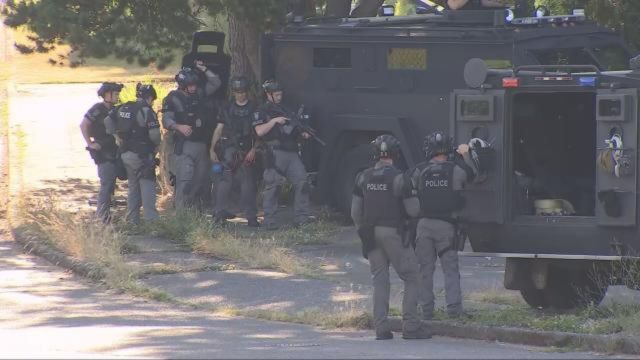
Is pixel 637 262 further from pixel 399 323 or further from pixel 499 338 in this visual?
pixel 399 323

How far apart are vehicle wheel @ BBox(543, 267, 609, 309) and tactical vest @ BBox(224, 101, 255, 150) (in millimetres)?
5268

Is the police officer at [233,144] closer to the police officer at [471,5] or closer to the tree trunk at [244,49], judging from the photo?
the tree trunk at [244,49]

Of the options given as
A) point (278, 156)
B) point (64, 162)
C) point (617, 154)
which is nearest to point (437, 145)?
point (617, 154)

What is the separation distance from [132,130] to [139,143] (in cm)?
18

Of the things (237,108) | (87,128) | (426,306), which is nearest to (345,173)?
(237,108)

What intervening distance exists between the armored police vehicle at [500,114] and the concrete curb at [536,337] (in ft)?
2.82

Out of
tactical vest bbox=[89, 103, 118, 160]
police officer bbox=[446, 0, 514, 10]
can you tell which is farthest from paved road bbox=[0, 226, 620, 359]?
police officer bbox=[446, 0, 514, 10]

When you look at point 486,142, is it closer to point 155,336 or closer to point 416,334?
point 416,334

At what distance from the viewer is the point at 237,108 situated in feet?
50.3

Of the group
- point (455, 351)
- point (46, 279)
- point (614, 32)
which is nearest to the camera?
point (455, 351)

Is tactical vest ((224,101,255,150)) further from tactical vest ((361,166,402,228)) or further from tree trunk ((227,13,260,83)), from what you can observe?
tactical vest ((361,166,402,228))

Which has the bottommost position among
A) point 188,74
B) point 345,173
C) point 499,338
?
point 499,338

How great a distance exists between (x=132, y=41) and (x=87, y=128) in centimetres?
160

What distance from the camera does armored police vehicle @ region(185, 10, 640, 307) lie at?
1020 centimetres
